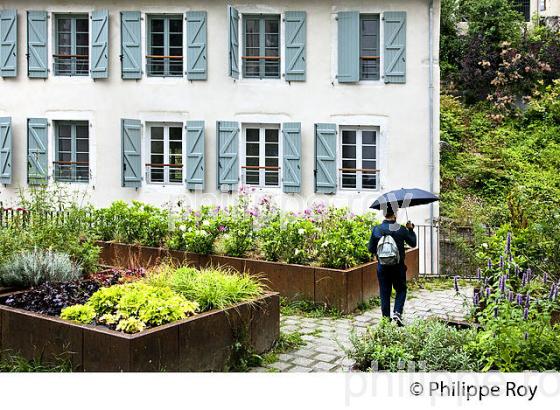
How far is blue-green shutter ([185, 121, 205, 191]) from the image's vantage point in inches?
631

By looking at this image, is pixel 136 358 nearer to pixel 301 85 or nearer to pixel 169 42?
pixel 301 85

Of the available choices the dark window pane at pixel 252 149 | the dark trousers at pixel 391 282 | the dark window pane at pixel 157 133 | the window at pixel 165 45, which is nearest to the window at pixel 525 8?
the dark window pane at pixel 252 149

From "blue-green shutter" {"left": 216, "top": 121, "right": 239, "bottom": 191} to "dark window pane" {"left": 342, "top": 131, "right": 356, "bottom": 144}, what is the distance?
2501mm

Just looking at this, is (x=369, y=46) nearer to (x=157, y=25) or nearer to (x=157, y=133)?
(x=157, y=25)

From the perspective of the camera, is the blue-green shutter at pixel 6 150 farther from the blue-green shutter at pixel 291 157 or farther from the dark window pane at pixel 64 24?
the blue-green shutter at pixel 291 157

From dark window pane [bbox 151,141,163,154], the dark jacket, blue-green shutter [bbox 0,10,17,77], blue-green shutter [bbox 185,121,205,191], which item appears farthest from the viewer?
blue-green shutter [bbox 0,10,17,77]

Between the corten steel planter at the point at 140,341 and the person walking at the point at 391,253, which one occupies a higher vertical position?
the person walking at the point at 391,253

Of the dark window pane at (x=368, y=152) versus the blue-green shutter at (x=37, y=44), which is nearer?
the dark window pane at (x=368, y=152)

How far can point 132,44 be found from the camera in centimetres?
1639

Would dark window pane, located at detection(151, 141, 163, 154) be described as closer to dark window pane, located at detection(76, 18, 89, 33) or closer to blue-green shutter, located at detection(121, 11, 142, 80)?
blue-green shutter, located at detection(121, 11, 142, 80)

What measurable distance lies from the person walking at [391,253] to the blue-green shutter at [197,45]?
30.5 ft

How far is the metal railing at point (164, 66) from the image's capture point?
1650 centimetres

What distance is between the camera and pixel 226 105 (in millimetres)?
16141

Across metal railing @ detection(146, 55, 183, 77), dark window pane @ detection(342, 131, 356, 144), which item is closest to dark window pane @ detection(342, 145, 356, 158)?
dark window pane @ detection(342, 131, 356, 144)
